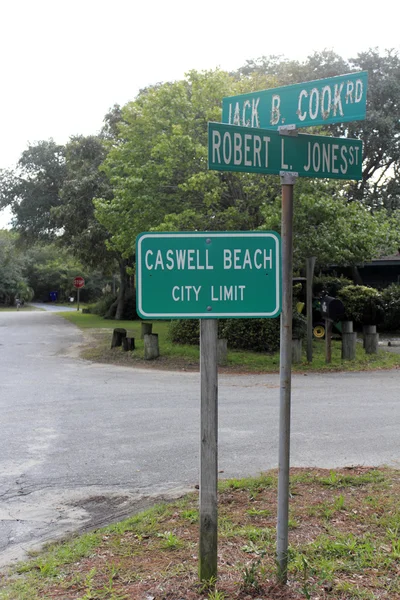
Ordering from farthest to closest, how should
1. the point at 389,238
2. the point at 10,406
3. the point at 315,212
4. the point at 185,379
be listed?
the point at 389,238, the point at 315,212, the point at 185,379, the point at 10,406

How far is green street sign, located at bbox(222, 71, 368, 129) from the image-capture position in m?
3.75

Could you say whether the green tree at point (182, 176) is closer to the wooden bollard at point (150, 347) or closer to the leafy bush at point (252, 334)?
the leafy bush at point (252, 334)

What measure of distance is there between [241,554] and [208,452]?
83 cm

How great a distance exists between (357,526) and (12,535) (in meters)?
2.49

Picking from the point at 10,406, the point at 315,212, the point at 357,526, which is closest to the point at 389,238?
the point at 315,212

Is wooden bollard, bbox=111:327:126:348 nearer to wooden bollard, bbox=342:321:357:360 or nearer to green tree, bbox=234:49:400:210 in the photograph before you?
wooden bollard, bbox=342:321:357:360

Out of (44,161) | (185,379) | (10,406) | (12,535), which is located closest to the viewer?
(12,535)

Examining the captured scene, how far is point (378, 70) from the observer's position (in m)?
32.6

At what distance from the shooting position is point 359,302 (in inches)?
862

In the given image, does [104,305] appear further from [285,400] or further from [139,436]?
[285,400]

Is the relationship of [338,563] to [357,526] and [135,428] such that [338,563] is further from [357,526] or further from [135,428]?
[135,428]

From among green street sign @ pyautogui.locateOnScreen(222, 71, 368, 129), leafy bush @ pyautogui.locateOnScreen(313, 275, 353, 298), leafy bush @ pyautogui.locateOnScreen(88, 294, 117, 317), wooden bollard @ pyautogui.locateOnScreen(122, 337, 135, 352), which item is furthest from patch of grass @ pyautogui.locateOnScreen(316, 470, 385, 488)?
leafy bush @ pyautogui.locateOnScreen(88, 294, 117, 317)

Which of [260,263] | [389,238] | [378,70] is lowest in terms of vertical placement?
[260,263]

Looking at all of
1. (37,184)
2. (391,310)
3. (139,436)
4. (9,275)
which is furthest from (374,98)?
(9,275)
